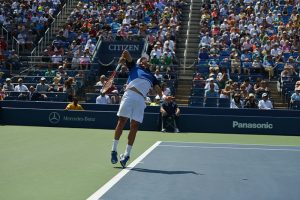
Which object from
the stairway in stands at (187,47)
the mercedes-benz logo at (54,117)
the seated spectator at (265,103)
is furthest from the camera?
the stairway in stands at (187,47)

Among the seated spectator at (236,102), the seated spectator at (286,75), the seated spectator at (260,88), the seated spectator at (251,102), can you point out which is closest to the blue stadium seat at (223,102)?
the seated spectator at (236,102)

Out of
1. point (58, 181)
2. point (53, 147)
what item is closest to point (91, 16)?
point (53, 147)

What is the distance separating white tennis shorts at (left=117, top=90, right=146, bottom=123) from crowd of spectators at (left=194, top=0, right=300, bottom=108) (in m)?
10.3

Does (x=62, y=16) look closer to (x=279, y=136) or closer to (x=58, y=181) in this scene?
(x=279, y=136)

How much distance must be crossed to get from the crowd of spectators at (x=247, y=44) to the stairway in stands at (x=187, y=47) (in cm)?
71

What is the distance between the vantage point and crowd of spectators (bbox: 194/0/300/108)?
21.3m

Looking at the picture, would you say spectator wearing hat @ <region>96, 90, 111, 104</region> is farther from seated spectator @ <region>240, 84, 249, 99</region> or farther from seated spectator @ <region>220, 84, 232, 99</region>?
seated spectator @ <region>240, 84, 249, 99</region>

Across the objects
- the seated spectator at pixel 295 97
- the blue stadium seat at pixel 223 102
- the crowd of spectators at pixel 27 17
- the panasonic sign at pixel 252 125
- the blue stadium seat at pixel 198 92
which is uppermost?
the crowd of spectators at pixel 27 17

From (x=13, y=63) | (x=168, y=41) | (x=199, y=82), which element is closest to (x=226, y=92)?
(x=199, y=82)

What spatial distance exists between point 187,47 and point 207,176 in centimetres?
1830

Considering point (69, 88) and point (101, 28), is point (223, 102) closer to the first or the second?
point (69, 88)

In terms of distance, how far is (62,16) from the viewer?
102 feet

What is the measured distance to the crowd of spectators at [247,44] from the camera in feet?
70.0

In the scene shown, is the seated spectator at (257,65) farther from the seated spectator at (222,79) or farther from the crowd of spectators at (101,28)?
the crowd of spectators at (101,28)
